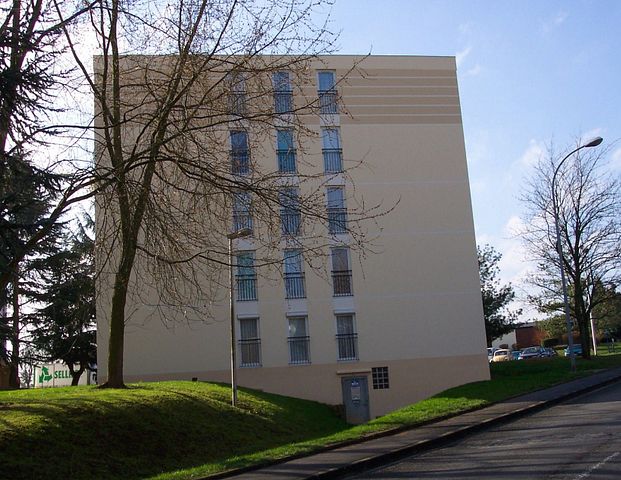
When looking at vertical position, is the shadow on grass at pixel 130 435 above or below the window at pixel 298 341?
below

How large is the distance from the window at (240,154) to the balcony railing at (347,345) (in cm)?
2047

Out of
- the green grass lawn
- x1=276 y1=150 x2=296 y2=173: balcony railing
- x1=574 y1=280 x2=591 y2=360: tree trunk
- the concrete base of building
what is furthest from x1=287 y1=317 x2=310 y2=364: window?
x1=276 y1=150 x2=296 y2=173: balcony railing

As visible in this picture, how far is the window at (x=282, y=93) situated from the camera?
13335 mm

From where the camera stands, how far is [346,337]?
33.7 metres

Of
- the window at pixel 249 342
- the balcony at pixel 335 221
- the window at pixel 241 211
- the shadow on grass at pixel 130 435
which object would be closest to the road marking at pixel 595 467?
the balcony at pixel 335 221

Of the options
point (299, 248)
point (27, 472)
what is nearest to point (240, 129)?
point (299, 248)

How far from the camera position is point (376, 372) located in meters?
33.4

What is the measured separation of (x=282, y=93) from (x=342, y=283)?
69.8 feet

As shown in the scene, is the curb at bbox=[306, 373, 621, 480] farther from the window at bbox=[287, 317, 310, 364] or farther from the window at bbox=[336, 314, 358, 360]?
the window at bbox=[287, 317, 310, 364]

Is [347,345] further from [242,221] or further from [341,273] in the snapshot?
[242,221]

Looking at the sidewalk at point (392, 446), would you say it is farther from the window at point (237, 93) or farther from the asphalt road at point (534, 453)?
the window at point (237, 93)

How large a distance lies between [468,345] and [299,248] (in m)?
23.7

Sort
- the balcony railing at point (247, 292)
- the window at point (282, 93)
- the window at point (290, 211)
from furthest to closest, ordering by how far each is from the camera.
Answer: the balcony railing at point (247, 292)
the window at point (282, 93)
the window at point (290, 211)

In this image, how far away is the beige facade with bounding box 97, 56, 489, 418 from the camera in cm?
3234
